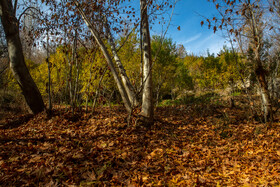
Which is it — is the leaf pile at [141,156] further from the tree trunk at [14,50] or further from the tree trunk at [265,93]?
the tree trunk at [14,50]

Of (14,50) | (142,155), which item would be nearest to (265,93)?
(142,155)

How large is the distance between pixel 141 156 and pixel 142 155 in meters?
0.03

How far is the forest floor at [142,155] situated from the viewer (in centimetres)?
217

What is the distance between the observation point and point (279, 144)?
3.42 m

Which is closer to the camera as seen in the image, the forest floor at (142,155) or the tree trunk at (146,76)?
the forest floor at (142,155)

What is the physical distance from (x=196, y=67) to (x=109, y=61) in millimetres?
23351

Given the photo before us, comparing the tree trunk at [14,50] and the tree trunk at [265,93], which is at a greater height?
the tree trunk at [14,50]

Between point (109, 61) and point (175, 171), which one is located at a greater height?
point (109, 61)

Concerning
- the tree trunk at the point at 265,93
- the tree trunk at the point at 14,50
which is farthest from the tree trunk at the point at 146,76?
the tree trunk at the point at 14,50

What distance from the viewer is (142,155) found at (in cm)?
295

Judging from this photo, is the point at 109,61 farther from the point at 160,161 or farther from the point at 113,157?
the point at 160,161

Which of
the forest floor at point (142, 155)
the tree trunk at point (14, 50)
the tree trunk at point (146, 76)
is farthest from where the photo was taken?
the tree trunk at point (14, 50)

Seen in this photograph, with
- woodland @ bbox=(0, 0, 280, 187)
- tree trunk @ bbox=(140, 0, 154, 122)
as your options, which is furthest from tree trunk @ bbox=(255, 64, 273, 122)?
tree trunk @ bbox=(140, 0, 154, 122)

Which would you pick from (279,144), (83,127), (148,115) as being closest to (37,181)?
(83,127)
